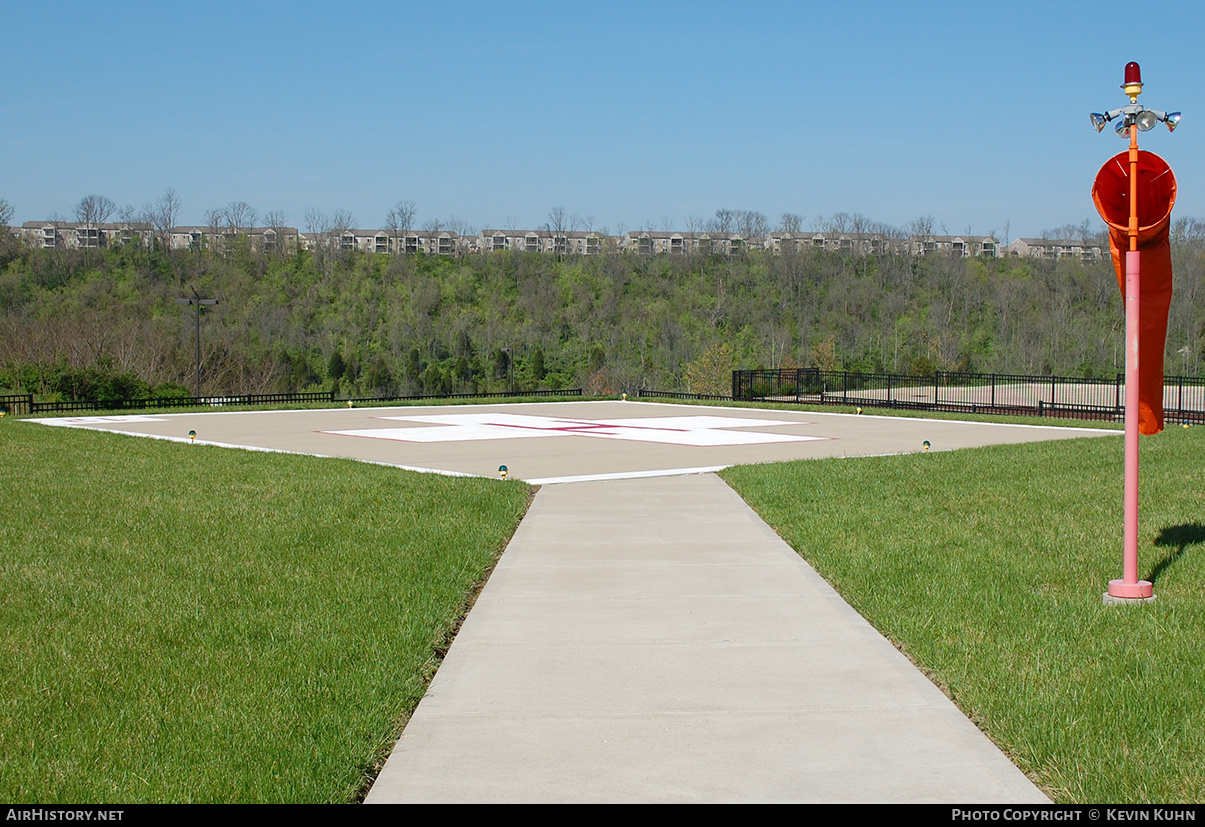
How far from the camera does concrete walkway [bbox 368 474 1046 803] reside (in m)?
4.36

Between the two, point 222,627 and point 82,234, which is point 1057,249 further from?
point 222,627

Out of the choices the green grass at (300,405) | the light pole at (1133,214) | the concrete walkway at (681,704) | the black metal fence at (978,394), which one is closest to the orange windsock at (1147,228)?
the light pole at (1133,214)

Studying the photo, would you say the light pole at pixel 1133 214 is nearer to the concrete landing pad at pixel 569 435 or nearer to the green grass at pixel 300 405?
the concrete landing pad at pixel 569 435

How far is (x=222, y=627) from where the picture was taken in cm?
684

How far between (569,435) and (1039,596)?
1830cm

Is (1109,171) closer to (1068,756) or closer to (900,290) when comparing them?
(1068,756)

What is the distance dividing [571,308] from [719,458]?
4250 inches

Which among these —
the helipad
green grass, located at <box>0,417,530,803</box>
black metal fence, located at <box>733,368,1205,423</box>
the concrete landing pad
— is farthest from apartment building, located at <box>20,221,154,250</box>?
the helipad

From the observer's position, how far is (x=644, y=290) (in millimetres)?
133750

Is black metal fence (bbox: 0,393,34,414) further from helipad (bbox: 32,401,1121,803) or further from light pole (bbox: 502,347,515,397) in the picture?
light pole (bbox: 502,347,515,397)

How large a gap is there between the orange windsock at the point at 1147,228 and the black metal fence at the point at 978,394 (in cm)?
2601

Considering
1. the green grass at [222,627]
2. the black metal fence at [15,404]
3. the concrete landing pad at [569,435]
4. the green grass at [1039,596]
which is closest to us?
the green grass at [222,627]

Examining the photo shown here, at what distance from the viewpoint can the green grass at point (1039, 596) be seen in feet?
15.6
